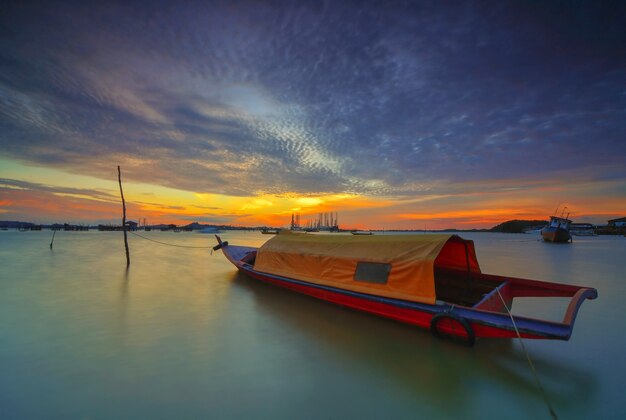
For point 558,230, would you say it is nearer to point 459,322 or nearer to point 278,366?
point 459,322

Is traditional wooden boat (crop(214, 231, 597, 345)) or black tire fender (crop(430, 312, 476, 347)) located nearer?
traditional wooden boat (crop(214, 231, 597, 345))

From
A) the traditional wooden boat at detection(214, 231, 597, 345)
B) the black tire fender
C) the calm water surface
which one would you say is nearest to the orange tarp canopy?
the traditional wooden boat at detection(214, 231, 597, 345)

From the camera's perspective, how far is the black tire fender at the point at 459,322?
5770 mm

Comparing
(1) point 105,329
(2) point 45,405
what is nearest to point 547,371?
(2) point 45,405

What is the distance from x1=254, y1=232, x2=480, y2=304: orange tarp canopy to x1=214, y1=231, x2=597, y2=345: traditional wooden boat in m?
0.02

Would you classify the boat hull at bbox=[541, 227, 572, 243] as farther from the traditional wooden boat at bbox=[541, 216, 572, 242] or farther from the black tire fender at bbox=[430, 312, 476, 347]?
the black tire fender at bbox=[430, 312, 476, 347]

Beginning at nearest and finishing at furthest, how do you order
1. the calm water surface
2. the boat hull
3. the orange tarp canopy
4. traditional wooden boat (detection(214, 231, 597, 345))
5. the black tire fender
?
the calm water surface → traditional wooden boat (detection(214, 231, 597, 345)) → the black tire fender → the orange tarp canopy → the boat hull

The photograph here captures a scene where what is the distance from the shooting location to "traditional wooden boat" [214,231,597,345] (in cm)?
559

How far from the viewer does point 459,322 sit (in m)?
5.85

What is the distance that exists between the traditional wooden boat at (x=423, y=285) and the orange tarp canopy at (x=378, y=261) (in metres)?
0.02

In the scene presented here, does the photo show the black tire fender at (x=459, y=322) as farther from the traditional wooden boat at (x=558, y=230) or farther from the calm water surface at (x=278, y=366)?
the traditional wooden boat at (x=558, y=230)

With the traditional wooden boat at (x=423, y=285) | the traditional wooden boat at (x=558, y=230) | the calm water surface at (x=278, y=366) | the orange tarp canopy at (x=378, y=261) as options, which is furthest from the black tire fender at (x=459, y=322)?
the traditional wooden boat at (x=558, y=230)

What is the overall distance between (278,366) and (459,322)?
3.78 metres

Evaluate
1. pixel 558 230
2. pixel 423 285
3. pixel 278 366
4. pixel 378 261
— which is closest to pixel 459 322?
pixel 423 285
